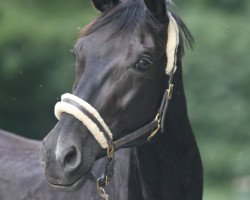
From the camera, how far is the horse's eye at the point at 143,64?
494 cm

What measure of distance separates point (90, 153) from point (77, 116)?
20cm

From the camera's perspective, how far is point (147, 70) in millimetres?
4988

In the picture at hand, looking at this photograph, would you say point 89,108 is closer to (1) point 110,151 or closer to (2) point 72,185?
(1) point 110,151

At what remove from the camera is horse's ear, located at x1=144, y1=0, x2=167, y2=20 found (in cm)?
507

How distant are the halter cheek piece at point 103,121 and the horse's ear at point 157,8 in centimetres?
9

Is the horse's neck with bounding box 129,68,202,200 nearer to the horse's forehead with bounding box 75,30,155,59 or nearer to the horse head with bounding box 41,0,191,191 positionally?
the horse head with bounding box 41,0,191,191

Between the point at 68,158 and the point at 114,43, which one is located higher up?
the point at 114,43

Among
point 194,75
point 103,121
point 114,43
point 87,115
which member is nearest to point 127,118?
point 103,121

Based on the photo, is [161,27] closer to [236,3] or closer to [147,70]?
[147,70]

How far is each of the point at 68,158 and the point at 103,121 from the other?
11.3 inches

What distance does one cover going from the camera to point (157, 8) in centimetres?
508

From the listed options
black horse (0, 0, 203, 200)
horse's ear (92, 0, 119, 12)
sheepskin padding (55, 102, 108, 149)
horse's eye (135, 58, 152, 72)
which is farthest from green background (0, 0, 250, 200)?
sheepskin padding (55, 102, 108, 149)

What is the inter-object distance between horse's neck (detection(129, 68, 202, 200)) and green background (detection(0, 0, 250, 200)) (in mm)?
9417

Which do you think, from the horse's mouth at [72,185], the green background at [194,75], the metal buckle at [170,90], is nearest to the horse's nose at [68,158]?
the horse's mouth at [72,185]
